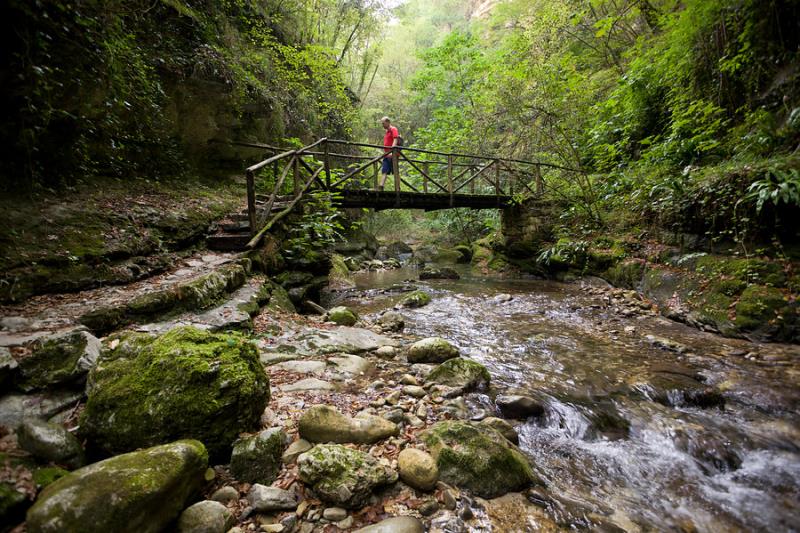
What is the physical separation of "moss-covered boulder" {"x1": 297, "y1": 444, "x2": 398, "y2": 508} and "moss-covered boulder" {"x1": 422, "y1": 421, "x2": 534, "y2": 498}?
0.35m

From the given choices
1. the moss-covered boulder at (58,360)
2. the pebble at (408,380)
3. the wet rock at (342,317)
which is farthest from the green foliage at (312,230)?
the moss-covered boulder at (58,360)

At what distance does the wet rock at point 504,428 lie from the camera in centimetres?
259

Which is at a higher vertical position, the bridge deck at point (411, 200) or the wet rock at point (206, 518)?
the bridge deck at point (411, 200)

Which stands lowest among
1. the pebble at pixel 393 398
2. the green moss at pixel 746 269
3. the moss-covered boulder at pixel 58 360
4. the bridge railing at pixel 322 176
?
the pebble at pixel 393 398

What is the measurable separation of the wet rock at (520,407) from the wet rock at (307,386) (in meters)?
1.51

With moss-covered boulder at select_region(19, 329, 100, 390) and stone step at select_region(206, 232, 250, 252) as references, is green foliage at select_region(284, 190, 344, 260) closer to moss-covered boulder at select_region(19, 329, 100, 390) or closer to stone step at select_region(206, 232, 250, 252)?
stone step at select_region(206, 232, 250, 252)

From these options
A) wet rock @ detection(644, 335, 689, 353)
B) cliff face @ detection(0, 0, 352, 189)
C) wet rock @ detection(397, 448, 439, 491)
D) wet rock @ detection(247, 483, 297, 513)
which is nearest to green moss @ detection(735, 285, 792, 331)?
wet rock @ detection(644, 335, 689, 353)

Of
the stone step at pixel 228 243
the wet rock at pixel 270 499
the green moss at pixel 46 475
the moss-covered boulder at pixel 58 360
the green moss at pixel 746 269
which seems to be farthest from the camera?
the stone step at pixel 228 243

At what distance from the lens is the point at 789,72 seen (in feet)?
16.6

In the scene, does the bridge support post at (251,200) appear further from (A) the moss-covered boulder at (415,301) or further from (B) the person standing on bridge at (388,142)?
(B) the person standing on bridge at (388,142)

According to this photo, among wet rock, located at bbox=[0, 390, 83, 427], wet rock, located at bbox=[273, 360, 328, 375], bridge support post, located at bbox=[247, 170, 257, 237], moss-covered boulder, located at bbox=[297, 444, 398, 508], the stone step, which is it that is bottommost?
wet rock, located at bbox=[273, 360, 328, 375]

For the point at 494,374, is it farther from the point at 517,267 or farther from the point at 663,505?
the point at 517,267

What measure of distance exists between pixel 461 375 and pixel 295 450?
176 centimetres

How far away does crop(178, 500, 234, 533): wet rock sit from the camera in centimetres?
153
